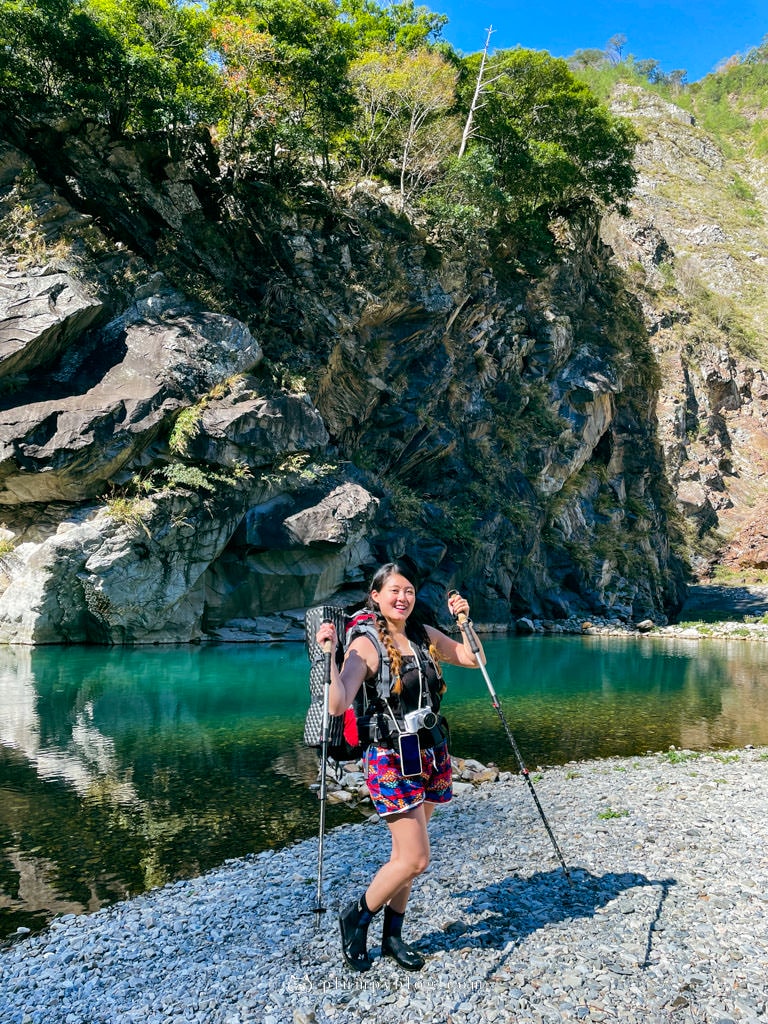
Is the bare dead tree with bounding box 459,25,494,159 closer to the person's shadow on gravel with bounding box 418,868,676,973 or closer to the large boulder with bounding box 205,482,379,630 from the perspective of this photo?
the large boulder with bounding box 205,482,379,630

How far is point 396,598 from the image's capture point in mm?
4816

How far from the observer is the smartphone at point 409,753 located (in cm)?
446

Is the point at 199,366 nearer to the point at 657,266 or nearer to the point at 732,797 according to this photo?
the point at 732,797

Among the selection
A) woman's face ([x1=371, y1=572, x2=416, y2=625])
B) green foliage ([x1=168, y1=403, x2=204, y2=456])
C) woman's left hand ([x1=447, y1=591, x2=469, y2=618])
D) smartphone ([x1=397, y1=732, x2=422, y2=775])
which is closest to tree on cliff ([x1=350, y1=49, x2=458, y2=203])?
green foliage ([x1=168, y1=403, x2=204, y2=456])

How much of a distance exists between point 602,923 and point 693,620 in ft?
168

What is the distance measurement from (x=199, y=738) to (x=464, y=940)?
31.1ft

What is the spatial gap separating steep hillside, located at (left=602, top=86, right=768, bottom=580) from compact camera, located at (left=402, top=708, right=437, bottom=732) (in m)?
69.0

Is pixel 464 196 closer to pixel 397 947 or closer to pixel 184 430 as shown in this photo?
pixel 184 430

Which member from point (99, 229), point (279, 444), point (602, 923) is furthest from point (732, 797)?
point (99, 229)

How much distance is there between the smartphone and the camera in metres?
4.46

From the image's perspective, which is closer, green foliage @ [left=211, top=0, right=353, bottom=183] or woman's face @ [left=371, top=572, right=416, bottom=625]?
woman's face @ [left=371, top=572, right=416, bottom=625]

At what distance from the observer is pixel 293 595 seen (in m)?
31.6

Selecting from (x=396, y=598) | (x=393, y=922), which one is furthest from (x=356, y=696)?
(x=393, y=922)

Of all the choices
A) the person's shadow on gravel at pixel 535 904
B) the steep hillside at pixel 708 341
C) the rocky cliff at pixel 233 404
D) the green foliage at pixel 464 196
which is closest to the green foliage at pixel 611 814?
the person's shadow on gravel at pixel 535 904
